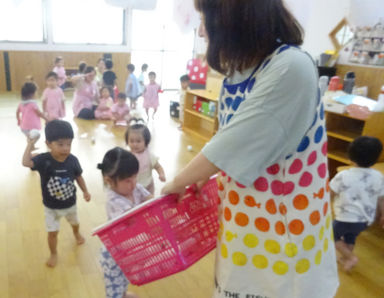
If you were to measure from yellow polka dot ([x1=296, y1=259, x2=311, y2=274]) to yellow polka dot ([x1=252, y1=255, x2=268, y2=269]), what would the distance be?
0.09m

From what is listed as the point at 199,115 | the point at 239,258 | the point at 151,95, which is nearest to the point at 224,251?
the point at 239,258

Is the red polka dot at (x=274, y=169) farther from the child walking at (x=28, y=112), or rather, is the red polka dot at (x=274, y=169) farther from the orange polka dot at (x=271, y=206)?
the child walking at (x=28, y=112)

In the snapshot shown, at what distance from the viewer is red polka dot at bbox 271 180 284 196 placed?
943 millimetres

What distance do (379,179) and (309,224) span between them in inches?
59.6

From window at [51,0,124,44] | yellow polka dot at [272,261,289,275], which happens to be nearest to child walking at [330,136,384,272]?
yellow polka dot at [272,261,289,275]

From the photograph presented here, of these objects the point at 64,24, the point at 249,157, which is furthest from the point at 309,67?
the point at 64,24

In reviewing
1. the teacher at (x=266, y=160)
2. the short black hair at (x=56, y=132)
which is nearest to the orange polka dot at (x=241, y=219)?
the teacher at (x=266, y=160)

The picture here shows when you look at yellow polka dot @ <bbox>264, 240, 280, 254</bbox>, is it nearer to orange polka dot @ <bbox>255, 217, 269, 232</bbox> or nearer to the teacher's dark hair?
orange polka dot @ <bbox>255, 217, 269, 232</bbox>

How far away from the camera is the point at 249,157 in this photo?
85 cm

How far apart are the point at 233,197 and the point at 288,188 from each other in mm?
159

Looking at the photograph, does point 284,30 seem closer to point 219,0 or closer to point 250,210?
point 219,0

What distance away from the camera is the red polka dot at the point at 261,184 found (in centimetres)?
94

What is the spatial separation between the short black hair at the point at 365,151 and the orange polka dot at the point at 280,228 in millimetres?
1471

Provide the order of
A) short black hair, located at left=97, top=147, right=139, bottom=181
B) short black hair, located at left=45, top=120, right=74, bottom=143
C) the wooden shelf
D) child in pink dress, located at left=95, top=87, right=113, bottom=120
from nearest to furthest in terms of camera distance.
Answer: short black hair, located at left=97, top=147, right=139, bottom=181 < short black hair, located at left=45, top=120, right=74, bottom=143 < the wooden shelf < child in pink dress, located at left=95, top=87, right=113, bottom=120
